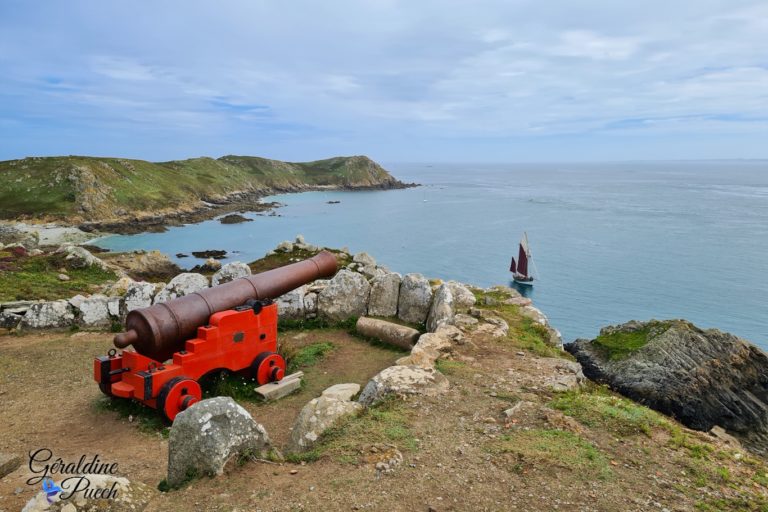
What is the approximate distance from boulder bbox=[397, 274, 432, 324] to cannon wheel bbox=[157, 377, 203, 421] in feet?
20.7

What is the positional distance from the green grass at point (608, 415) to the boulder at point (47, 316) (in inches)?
479

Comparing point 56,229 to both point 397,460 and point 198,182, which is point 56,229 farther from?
point 397,460

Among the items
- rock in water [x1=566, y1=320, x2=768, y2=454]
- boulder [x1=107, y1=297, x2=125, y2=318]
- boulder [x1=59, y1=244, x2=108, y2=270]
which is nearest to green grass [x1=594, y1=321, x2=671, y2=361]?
rock in water [x1=566, y1=320, x2=768, y2=454]

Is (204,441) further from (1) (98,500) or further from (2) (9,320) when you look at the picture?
(2) (9,320)

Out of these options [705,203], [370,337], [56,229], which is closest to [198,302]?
[370,337]

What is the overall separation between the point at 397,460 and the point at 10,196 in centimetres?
6896

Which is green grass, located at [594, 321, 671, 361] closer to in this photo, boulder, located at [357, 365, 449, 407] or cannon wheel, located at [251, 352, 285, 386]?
boulder, located at [357, 365, 449, 407]

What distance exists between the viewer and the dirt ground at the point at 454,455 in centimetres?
515

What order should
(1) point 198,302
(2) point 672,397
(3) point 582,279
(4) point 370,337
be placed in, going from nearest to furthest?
(1) point 198,302 → (4) point 370,337 → (2) point 672,397 → (3) point 582,279

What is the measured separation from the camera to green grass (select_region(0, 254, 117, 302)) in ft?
51.1

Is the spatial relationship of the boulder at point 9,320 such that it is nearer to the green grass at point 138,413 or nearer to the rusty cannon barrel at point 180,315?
the green grass at point 138,413

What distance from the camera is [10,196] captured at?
5753 cm

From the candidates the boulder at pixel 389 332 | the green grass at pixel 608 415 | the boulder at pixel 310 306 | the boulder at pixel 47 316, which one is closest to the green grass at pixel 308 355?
the boulder at pixel 389 332

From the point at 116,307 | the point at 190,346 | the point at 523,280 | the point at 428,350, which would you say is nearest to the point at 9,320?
the point at 116,307
